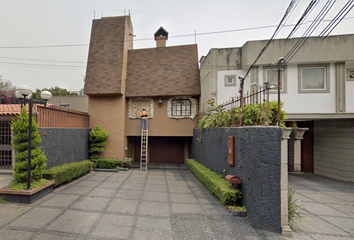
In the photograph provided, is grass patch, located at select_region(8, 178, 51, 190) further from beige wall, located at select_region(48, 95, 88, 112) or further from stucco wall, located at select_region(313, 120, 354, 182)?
stucco wall, located at select_region(313, 120, 354, 182)

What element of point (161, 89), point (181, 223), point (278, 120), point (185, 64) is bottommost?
point (181, 223)

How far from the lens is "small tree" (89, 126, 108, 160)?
8.74 m

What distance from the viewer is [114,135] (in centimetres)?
945

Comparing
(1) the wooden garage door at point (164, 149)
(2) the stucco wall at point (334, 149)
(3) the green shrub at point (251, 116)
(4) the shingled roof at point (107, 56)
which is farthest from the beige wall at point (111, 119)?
(2) the stucco wall at point (334, 149)

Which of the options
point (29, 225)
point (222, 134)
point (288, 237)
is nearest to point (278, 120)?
point (222, 134)

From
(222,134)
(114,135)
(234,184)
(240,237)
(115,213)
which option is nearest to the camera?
(240,237)

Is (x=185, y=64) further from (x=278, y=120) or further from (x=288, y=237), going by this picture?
(x=288, y=237)

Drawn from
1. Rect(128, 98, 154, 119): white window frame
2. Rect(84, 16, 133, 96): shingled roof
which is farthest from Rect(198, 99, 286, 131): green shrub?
Rect(84, 16, 133, 96): shingled roof

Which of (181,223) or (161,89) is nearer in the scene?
(181,223)

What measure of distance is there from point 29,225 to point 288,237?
5718 millimetres

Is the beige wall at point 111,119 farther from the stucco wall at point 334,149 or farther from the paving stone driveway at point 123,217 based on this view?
the stucco wall at point 334,149

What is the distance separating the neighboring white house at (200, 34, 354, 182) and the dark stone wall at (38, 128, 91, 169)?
7148mm

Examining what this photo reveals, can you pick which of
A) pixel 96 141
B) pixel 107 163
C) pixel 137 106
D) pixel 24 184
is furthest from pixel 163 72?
pixel 24 184

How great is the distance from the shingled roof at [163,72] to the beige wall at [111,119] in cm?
111
